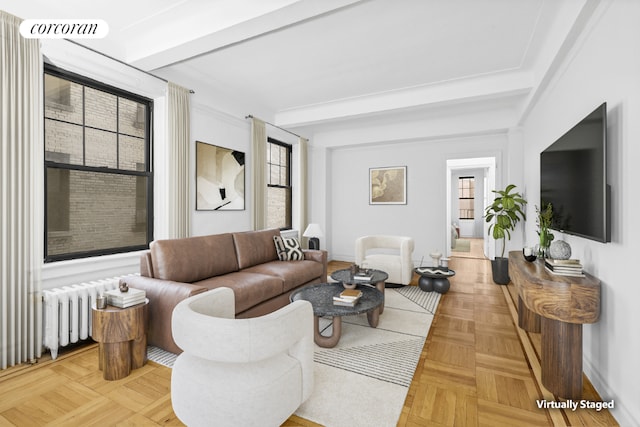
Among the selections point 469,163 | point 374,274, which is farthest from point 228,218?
point 469,163

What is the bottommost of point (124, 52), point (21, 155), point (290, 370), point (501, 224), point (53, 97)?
point (290, 370)

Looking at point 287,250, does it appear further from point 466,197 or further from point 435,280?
point 466,197

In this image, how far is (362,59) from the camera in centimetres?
374

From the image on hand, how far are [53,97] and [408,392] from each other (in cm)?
407

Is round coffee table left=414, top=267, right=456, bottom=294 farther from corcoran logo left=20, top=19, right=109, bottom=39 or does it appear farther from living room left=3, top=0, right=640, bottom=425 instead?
corcoran logo left=20, top=19, right=109, bottom=39

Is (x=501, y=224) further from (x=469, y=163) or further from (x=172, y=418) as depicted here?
(x=172, y=418)

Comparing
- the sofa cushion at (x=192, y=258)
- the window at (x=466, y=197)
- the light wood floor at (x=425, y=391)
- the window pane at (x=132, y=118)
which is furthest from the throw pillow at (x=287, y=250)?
the window at (x=466, y=197)

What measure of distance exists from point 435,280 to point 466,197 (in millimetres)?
8284

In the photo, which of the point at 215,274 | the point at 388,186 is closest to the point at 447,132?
the point at 388,186

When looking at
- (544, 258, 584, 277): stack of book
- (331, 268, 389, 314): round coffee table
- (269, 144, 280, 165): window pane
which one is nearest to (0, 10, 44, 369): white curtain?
(331, 268, 389, 314): round coffee table

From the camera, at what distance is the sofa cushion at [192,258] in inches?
118

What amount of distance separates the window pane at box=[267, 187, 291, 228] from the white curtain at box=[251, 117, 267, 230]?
727 millimetres

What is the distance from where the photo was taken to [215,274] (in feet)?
11.4

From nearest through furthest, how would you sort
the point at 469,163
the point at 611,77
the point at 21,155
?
the point at 611,77, the point at 21,155, the point at 469,163
